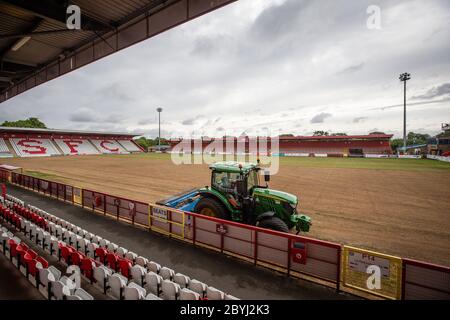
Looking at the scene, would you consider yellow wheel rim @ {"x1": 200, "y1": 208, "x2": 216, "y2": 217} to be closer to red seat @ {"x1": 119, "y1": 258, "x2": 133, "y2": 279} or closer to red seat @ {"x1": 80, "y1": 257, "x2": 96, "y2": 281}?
red seat @ {"x1": 119, "y1": 258, "x2": 133, "y2": 279}

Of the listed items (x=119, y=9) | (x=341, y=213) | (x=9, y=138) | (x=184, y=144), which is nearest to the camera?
(x=119, y=9)

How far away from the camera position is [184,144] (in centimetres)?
8350

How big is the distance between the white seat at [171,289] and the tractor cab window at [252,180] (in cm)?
404

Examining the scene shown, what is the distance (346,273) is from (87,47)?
11.6 meters

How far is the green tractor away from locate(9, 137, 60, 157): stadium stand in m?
62.6

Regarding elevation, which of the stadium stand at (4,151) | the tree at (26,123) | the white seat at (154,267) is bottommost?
the white seat at (154,267)

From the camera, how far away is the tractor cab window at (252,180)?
731cm

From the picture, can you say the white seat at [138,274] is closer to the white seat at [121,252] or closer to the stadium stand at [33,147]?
the white seat at [121,252]

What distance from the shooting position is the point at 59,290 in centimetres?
362

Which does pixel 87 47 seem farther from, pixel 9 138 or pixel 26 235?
pixel 9 138

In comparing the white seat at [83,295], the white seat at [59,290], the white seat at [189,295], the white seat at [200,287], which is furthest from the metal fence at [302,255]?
the white seat at [59,290]

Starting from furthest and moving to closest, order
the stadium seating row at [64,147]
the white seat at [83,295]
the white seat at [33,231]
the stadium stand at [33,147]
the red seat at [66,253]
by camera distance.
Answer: the stadium seating row at [64,147], the stadium stand at [33,147], the white seat at [33,231], the red seat at [66,253], the white seat at [83,295]
